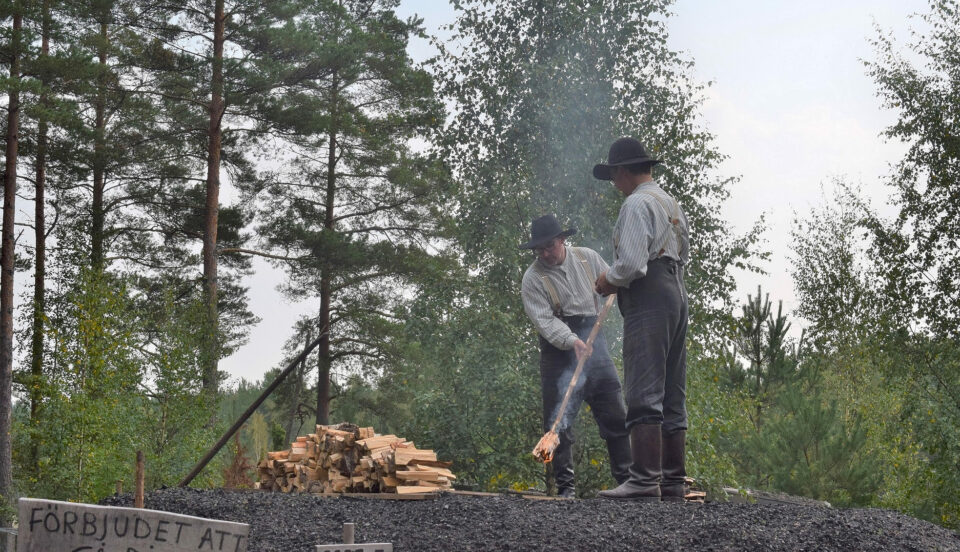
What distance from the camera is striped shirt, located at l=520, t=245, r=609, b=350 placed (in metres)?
7.98

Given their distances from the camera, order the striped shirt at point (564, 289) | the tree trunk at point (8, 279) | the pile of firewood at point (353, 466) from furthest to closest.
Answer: the tree trunk at point (8, 279) → the pile of firewood at point (353, 466) → the striped shirt at point (564, 289)

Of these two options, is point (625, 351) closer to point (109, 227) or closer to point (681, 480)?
point (681, 480)

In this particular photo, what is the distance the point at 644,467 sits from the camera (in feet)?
22.2

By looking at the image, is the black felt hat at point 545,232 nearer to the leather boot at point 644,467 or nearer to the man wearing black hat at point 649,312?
the man wearing black hat at point 649,312

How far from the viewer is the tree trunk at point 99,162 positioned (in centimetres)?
2158

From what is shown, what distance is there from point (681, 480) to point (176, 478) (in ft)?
38.3

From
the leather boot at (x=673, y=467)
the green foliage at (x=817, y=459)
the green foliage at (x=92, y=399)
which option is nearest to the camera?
the leather boot at (x=673, y=467)

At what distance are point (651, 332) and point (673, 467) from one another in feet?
3.62

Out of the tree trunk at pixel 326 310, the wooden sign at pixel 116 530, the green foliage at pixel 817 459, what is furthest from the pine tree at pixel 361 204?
the wooden sign at pixel 116 530

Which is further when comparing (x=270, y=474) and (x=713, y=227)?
(x=713, y=227)

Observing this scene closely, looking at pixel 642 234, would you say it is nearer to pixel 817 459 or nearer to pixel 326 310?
pixel 817 459

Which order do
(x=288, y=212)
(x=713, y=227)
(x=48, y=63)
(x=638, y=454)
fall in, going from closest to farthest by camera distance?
(x=638, y=454) → (x=713, y=227) → (x=48, y=63) → (x=288, y=212)

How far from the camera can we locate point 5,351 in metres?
20.1

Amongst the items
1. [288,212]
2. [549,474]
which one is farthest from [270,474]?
[288,212]
